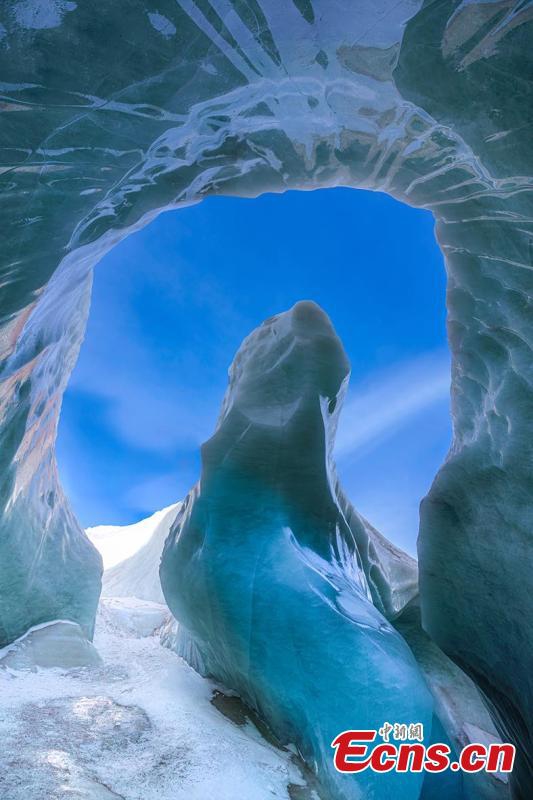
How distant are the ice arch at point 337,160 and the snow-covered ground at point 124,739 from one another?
2058 mm

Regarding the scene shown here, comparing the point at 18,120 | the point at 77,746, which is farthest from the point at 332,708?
the point at 18,120

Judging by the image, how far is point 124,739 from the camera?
3115mm

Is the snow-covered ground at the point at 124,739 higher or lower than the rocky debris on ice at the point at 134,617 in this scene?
higher

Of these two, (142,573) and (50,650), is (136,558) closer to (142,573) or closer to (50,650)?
(142,573)

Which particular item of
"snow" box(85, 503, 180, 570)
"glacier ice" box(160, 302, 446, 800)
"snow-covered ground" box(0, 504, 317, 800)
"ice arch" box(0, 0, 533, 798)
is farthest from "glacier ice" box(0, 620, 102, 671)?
"snow" box(85, 503, 180, 570)

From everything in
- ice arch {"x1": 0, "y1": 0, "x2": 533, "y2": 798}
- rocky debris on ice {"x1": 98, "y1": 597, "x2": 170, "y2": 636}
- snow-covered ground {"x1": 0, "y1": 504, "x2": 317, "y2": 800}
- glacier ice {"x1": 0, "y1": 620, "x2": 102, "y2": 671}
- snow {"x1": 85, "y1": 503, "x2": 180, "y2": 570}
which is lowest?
snow {"x1": 85, "y1": 503, "x2": 180, "y2": 570}

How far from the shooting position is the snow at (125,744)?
7.80 ft

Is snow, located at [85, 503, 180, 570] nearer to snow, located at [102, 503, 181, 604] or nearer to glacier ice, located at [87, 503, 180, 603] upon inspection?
glacier ice, located at [87, 503, 180, 603]

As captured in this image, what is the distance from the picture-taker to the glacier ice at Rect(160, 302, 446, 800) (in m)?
3.89

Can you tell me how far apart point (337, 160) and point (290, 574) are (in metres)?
3.90

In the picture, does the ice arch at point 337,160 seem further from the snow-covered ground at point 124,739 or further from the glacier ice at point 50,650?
the snow-covered ground at point 124,739

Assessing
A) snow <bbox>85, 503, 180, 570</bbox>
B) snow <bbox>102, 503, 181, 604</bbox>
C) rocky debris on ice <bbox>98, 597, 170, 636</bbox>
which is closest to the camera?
rocky debris on ice <bbox>98, 597, 170, 636</bbox>

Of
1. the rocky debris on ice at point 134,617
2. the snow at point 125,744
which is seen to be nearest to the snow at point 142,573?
the rocky debris on ice at point 134,617

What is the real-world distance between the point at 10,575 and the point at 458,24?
671cm
